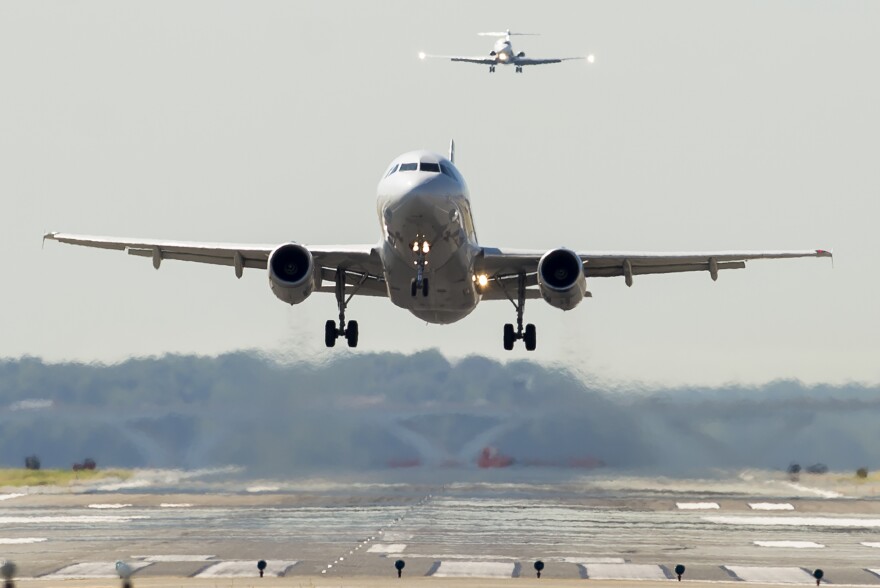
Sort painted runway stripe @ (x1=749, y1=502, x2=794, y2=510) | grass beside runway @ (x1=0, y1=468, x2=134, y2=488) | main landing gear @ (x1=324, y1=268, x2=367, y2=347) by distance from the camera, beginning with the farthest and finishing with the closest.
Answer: painted runway stripe @ (x1=749, y1=502, x2=794, y2=510) < grass beside runway @ (x1=0, y1=468, x2=134, y2=488) < main landing gear @ (x1=324, y1=268, x2=367, y2=347)

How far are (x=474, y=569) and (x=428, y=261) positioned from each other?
13799 mm

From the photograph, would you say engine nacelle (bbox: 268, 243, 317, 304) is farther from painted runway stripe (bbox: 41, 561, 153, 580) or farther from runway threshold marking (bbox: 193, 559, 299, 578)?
painted runway stripe (bbox: 41, 561, 153, 580)

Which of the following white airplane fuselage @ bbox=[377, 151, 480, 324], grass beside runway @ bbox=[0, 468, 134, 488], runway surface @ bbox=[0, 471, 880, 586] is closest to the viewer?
white airplane fuselage @ bbox=[377, 151, 480, 324]

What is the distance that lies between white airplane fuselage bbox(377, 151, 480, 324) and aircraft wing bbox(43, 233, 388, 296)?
129cm

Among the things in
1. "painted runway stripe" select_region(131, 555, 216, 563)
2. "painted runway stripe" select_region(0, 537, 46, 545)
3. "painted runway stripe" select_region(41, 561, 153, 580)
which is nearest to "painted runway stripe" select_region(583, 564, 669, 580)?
"painted runway stripe" select_region(131, 555, 216, 563)

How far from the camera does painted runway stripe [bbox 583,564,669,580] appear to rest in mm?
49906

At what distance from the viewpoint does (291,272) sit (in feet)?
140

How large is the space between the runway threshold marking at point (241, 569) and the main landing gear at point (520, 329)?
11298 millimetres

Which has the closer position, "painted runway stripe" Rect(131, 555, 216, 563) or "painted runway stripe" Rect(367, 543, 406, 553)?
"painted runway stripe" Rect(131, 555, 216, 563)

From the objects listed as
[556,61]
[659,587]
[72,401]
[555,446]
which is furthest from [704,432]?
[556,61]

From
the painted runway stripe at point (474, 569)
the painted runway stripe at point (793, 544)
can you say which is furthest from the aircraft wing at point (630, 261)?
the painted runway stripe at point (793, 544)

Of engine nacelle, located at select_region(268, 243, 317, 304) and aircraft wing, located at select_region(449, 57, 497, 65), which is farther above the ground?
aircraft wing, located at select_region(449, 57, 497, 65)

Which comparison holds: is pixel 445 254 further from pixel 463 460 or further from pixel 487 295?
pixel 463 460

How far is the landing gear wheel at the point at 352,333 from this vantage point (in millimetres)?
48938
